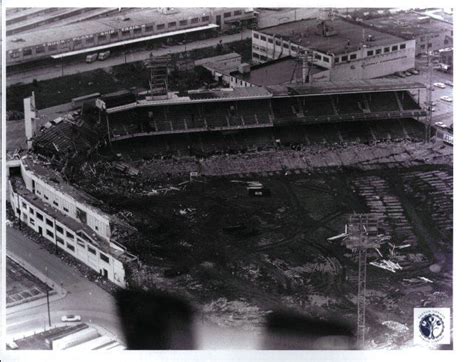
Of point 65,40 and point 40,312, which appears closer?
point 40,312

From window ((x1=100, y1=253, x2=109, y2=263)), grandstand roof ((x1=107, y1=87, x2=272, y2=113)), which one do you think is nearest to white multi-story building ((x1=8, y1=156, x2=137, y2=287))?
window ((x1=100, y1=253, x2=109, y2=263))

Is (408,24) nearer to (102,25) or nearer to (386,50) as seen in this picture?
(386,50)

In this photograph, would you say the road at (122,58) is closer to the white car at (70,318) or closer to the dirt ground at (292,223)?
the dirt ground at (292,223)

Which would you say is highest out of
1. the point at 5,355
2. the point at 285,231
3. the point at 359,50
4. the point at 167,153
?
the point at 359,50

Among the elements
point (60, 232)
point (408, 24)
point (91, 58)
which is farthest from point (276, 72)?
point (60, 232)

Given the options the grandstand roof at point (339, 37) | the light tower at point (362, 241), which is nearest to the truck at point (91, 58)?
the grandstand roof at point (339, 37)
